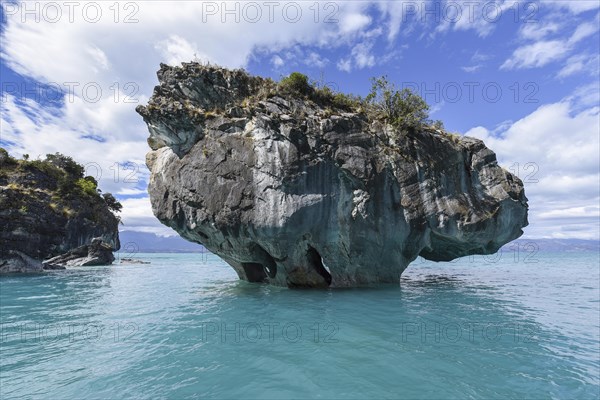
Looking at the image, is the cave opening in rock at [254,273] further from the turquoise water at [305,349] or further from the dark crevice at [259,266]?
the turquoise water at [305,349]

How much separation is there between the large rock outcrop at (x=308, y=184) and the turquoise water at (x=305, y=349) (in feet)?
12.6

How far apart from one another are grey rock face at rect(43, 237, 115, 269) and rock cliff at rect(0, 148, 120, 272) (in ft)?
4.47

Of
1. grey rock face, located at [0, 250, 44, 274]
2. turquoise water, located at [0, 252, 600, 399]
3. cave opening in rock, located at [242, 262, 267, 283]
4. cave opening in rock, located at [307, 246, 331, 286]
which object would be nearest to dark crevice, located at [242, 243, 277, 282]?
cave opening in rock, located at [242, 262, 267, 283]

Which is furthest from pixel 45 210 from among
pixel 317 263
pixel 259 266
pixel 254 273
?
pixel 317 263

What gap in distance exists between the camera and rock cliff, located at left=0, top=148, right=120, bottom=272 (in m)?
39.3

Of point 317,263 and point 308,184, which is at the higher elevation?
point 308,184

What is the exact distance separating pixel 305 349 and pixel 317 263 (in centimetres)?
1151

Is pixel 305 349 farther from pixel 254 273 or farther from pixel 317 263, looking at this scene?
pixel 254 273

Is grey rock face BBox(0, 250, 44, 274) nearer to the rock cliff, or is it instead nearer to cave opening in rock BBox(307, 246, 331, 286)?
the rock cliff

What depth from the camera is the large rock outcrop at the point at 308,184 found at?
17594 millimetres

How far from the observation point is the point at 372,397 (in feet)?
20.0

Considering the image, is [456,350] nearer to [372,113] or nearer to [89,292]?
[372,113]

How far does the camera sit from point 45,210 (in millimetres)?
42875

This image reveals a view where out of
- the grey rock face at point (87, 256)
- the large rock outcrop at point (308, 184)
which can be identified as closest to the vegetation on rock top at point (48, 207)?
the grey rock face at point (87, 256)
